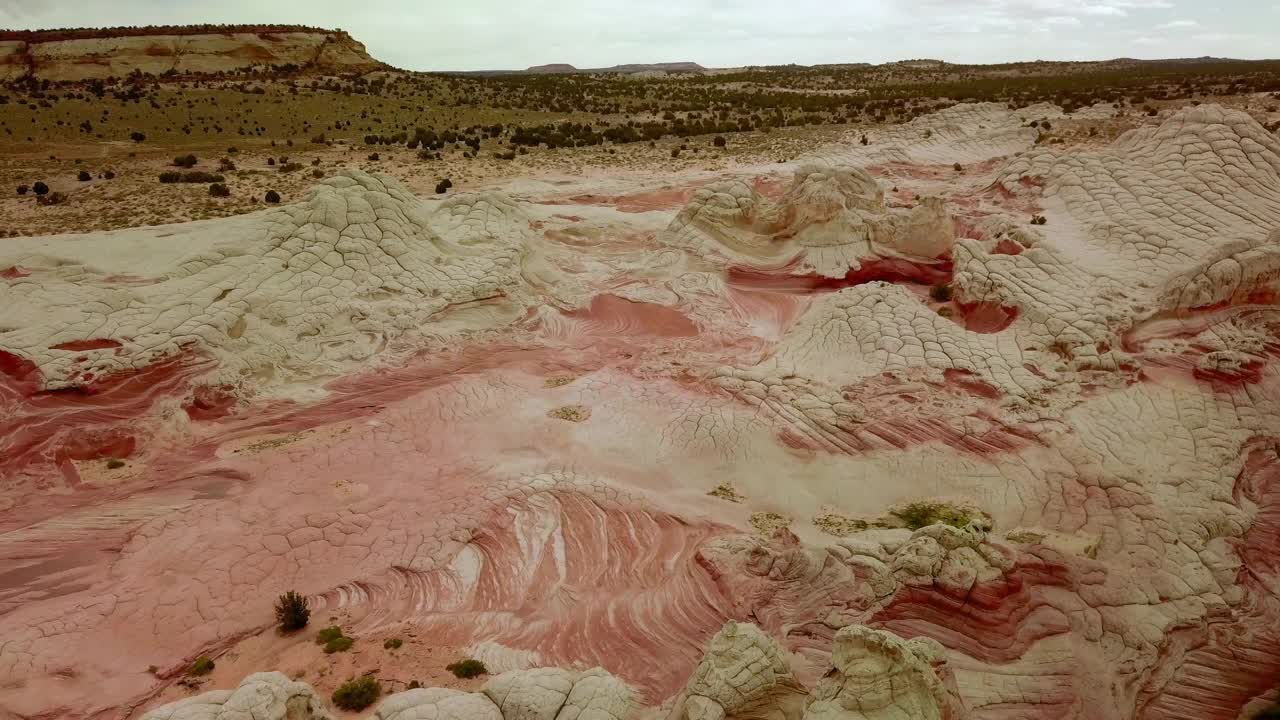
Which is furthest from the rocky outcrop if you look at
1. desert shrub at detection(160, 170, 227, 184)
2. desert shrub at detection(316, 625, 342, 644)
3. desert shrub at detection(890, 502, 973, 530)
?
desert shrub at detection(160, 170, 227, 184)

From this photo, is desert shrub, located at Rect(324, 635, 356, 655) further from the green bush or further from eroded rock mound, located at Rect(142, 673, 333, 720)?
eroded rock mound, located at Rect(142, 673, 333, 720)

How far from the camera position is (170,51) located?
57375 mm

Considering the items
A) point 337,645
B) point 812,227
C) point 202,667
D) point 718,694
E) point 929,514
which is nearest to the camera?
point 718,694

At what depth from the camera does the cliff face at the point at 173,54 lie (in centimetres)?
5231

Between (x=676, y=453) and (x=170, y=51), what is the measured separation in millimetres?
64892

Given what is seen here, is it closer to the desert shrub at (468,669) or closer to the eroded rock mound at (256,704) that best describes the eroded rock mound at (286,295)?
the desert shrub at (468,669)

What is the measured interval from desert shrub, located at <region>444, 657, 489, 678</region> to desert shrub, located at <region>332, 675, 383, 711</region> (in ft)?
2.11

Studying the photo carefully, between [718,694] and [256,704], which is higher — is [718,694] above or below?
below

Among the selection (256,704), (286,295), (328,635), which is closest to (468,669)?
(328,635)

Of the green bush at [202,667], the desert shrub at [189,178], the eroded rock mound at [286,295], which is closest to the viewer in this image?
the green bush at [202,667]

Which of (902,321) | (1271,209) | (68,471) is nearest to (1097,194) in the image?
(1271,209)

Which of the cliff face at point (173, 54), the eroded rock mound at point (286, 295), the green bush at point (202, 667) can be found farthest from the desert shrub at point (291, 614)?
the cliff face at point (173, 54)

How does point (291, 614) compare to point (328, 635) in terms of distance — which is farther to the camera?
point (291, 614)

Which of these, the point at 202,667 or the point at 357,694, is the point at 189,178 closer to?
the point at 202,667
